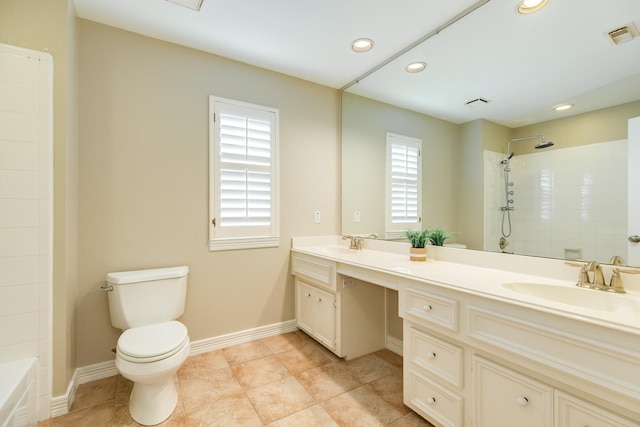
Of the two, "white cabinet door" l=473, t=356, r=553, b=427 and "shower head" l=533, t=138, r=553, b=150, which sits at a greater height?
"shower head" l=533, t=138, r=553, b=150

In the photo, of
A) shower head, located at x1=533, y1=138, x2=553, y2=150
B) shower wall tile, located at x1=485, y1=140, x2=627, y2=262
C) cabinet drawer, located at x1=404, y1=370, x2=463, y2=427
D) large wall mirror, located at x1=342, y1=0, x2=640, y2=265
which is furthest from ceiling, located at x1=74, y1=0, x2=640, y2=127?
cabinet drawer, located at x1=404, y1=370, x2=463, y2=427

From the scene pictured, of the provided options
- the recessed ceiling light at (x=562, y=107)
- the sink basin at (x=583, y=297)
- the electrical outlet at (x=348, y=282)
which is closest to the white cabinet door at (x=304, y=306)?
Result: the electrical outlet at (x=348, y=282)

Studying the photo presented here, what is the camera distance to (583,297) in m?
1.26

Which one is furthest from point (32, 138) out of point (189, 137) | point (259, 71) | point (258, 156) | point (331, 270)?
point (331, 270)

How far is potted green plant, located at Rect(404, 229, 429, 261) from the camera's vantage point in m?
2.02

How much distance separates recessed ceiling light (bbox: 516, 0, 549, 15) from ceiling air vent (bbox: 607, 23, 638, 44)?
361mm

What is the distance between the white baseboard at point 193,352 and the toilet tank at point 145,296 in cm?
41

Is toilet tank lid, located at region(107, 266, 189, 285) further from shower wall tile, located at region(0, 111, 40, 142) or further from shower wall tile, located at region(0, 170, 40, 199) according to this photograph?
shower wall tile, located at region(0, 111, 40, 142)

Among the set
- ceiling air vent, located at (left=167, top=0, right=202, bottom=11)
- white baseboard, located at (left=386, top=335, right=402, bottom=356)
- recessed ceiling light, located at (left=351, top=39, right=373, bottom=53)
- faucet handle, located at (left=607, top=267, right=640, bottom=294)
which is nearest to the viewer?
faucet handle, located at (left=607, top=267, right=640, bottom=294)

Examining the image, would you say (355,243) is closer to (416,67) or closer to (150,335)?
(416,67)

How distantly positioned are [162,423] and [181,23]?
2508 mm

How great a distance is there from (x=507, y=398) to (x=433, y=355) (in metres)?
0.35

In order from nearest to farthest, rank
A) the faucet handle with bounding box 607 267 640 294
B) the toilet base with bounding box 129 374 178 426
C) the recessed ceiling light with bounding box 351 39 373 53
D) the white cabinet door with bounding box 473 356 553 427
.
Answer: the white cabinet door with bounding box 473 356 553 427 → the faucet handle with bounding box 607 267 640 294 → the toilet base with bounding box 129 374 178 426 → the recessed ceiling light with bounding box 351 39 373 53

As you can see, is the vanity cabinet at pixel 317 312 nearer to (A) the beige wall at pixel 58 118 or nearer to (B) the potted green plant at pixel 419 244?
(B) the potted green plant at pixel 419 244
